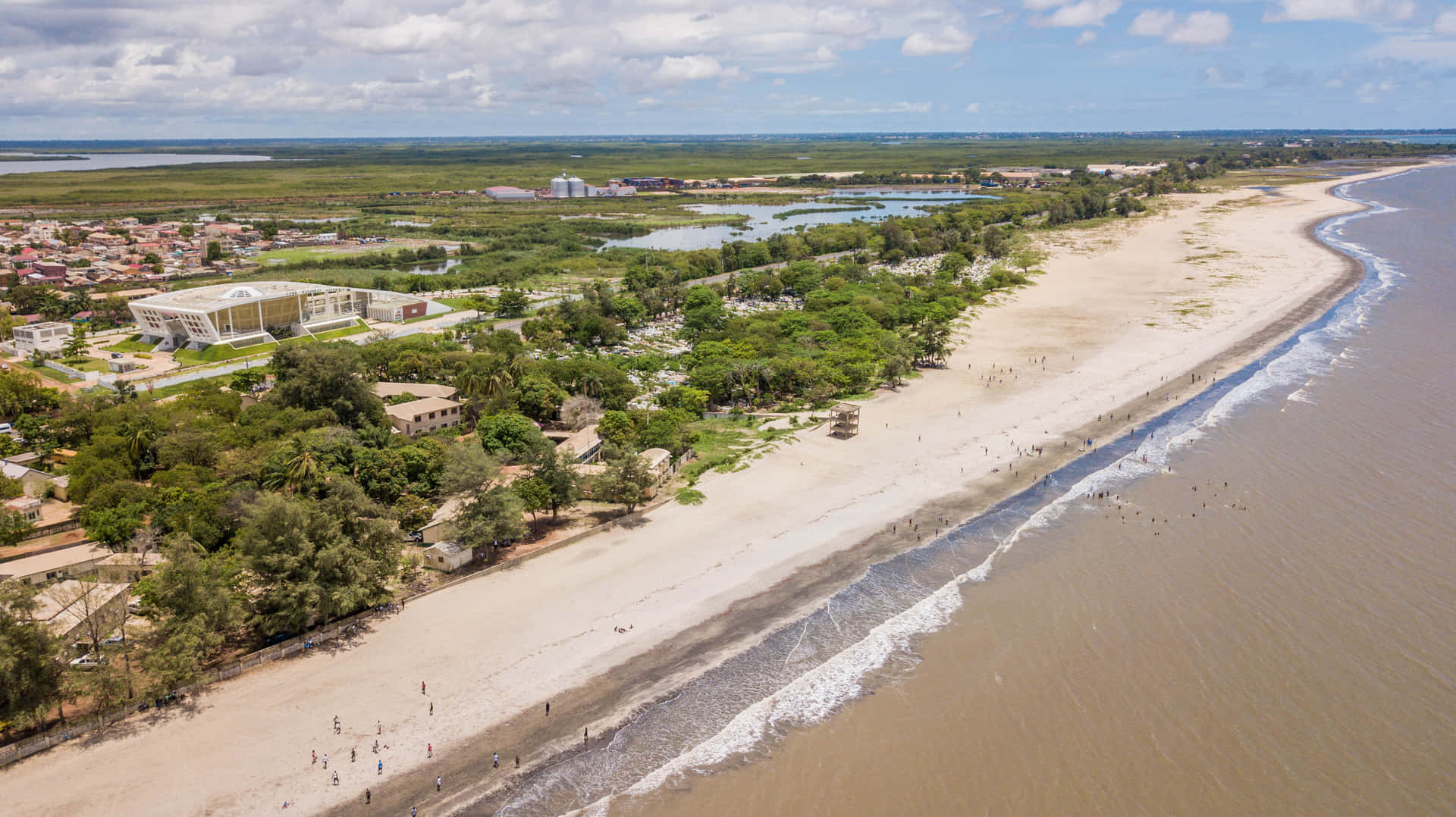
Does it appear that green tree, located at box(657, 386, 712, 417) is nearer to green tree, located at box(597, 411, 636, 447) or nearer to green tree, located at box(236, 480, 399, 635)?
green tree, located at box(597, 411, 636, 447)

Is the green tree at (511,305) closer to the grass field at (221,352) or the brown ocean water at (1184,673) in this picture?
the grass field at (221,352)

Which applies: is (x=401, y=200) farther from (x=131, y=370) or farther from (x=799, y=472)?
(x=799, y=472)

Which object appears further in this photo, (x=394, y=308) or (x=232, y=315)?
(x=394, y=308)

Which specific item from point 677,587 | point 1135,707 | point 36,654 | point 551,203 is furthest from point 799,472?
point 551,203

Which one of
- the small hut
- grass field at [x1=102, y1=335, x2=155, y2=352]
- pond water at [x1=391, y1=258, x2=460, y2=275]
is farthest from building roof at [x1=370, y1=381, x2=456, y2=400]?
pond water at [x1=391, y1=258, x2=460, y2=275]

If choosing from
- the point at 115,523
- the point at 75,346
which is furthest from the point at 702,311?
the point at 75,346

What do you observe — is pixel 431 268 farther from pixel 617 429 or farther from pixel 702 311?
pixel 617 429
